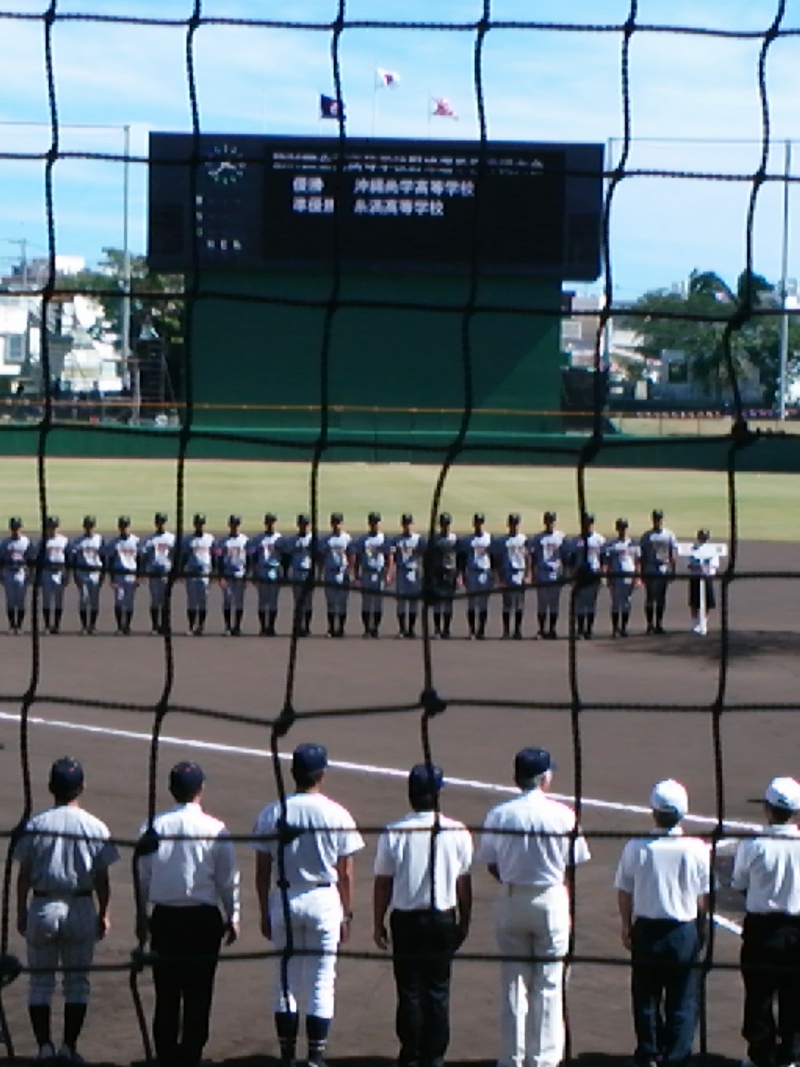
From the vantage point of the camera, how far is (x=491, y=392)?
4122cm

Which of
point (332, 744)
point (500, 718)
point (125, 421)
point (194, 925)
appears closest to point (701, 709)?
point (194, 925)

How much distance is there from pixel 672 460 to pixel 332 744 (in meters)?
31.6

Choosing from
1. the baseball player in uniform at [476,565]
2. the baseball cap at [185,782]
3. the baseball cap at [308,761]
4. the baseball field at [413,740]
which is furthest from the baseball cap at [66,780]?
the baseball player in uniform at [476,565]

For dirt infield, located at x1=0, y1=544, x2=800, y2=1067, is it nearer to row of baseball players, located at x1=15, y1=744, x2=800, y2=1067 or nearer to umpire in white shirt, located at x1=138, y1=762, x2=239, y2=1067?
row of baseball players, located at x1=15, y1=744, x2=800, y2=1067

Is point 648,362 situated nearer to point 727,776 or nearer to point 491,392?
point 491,392

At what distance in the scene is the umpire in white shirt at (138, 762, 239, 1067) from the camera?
5758 mm

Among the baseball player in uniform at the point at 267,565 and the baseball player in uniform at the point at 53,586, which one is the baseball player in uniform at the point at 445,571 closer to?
the baseball player in uniform at the point at 267,565

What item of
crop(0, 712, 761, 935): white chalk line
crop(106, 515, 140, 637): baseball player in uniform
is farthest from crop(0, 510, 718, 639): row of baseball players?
crop(0, 712, 761, 935): white chalk line

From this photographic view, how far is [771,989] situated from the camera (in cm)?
598

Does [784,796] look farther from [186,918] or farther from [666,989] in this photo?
[186,918]

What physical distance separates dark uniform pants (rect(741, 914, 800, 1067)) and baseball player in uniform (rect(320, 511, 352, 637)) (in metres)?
12.5

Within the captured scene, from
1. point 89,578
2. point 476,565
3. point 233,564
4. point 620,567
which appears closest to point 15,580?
point 89,578

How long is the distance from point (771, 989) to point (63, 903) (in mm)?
2318

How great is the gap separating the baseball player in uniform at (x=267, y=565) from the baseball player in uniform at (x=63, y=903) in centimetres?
1263
